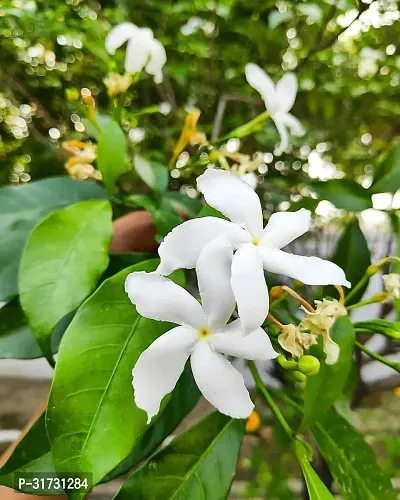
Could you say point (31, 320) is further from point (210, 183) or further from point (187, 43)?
point (187, 43)

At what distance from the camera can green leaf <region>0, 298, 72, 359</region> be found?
0.40 m

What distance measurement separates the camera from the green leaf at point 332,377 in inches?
14.4

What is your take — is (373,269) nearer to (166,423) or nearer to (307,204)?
(307,204)

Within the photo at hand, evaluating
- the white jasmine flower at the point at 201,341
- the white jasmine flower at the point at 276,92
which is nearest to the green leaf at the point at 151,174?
the white jasmine flower at the point at 276,92

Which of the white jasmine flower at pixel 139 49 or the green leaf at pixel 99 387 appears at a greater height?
the white jasmine flower at pixel 139 49

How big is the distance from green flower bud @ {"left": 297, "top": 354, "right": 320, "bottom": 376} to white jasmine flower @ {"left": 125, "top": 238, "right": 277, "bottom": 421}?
0.04 metres

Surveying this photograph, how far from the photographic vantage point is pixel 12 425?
2.79 feet

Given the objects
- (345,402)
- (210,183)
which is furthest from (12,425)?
(210,183)

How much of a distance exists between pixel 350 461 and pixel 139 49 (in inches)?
17.9

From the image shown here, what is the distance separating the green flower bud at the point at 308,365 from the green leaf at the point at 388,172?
0.24 meters

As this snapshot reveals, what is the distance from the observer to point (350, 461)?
0.44 m

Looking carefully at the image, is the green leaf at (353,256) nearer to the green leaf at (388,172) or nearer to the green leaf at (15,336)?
the green leaf at (388,172)

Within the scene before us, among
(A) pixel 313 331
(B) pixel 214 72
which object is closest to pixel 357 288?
(A) pixel 313 331

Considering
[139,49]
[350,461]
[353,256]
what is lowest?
[350,461]
